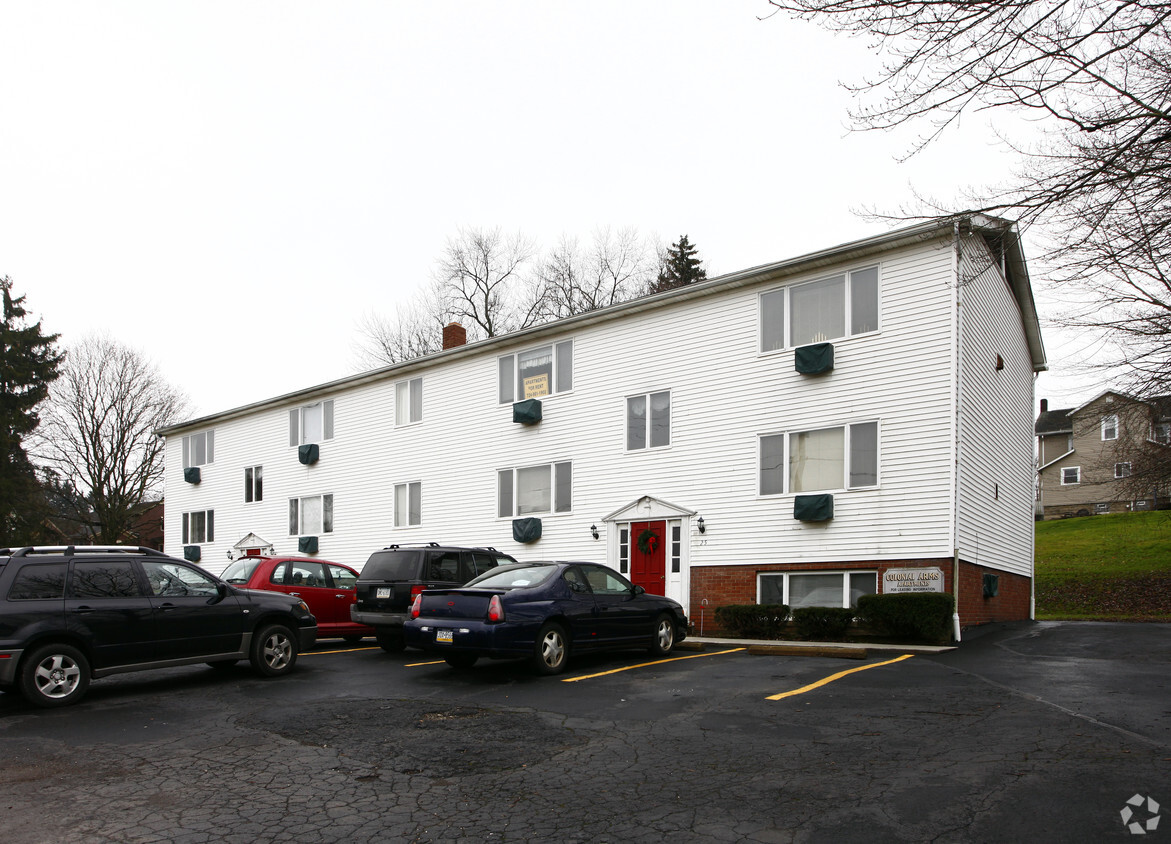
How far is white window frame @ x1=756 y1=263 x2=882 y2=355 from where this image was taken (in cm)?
1638

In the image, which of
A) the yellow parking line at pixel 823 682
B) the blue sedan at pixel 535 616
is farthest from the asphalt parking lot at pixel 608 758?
the blue sedan at pixel 535 616

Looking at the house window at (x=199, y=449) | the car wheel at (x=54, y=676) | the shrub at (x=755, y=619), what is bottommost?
the shrub at (x=755, y=619)

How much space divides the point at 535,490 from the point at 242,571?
8.00 meters

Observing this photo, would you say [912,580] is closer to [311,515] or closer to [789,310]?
[789,310]

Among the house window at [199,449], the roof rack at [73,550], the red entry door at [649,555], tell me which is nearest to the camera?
the roof rack at [73,550]

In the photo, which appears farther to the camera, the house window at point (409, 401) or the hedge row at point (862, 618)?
the house window at point (409, 401)

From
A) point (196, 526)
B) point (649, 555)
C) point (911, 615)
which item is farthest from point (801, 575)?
point (196, 526)

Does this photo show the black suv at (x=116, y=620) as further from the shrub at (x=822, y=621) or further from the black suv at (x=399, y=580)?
the shrub at (x=822, y=621)

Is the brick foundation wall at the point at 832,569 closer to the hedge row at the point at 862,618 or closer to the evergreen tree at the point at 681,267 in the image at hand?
the hedge row at the point at 862,618

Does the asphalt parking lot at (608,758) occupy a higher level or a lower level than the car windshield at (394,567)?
lower

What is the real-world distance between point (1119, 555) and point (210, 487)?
1370 inches

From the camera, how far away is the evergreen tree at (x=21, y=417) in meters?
42.1

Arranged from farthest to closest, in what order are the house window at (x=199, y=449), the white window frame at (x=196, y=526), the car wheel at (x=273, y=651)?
the house window at (x=199, y=449), the white window frame at (x=196, y=526), the car wheel at (x=273, y=651)

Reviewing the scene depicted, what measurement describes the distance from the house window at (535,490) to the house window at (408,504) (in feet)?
10.6
